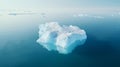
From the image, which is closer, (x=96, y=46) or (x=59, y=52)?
(x=59, y=52)

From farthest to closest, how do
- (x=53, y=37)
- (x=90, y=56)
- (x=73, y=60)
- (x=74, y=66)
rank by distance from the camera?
(x=53, y=37) < (x=90, y=56) < (x=73, y=60) < (x=74, y=66)

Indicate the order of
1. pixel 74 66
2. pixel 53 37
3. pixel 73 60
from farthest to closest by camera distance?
pixel 53 37, pixel 73 60, pixel 74 66

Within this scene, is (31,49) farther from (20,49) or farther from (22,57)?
(22,57)

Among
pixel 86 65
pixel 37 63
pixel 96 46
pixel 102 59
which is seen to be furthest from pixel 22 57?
pixel 96 46

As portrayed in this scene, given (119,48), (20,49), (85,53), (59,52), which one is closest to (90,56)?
(85,53)

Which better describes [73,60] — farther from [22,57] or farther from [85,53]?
[22,57]

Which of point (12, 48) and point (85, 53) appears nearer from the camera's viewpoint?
point (85, 53)

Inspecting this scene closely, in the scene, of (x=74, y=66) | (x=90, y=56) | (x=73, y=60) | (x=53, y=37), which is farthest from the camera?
(x=53, y=37)

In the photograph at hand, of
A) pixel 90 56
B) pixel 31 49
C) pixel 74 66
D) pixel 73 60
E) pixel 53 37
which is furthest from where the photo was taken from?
pixel 53 37
